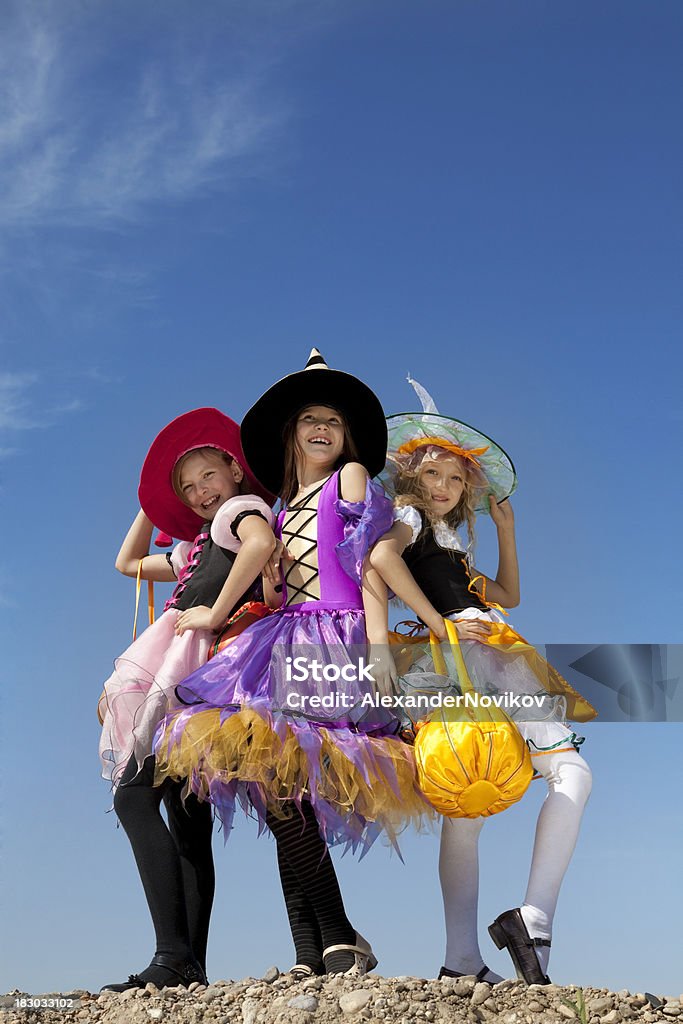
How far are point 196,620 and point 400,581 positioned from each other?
3.08 ft

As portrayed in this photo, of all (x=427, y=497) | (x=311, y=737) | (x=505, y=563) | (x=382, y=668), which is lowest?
(x=311, y=737)

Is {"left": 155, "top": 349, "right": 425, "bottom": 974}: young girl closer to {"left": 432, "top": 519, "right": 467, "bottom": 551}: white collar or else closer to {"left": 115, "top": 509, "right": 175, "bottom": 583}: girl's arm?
{"left": 432, "top": 519, "right": 467, "bottom": 551}: white collar

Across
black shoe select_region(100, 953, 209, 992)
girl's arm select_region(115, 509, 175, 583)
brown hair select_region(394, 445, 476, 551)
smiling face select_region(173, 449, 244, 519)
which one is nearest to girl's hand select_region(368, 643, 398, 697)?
brown hair select_region(394, 445, 476, 551)

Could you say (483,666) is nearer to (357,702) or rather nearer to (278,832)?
(357,702)

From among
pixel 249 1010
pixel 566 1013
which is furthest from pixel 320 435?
pixel 566 1013

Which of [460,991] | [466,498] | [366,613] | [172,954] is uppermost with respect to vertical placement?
[466,498]

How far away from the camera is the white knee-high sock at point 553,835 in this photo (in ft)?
14.0

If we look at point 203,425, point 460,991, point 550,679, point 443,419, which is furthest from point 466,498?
point 460,991

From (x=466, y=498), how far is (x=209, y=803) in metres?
1.91

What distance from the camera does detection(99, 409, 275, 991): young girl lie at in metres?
4.28

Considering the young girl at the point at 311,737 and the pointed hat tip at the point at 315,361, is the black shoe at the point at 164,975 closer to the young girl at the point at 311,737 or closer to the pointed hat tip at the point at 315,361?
the young girl at the point at 311,737

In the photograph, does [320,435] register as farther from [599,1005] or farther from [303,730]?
[599,1005]

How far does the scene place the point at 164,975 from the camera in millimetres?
4188

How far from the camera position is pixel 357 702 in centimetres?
425
